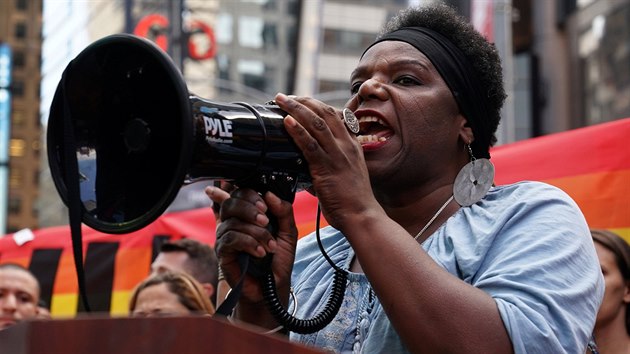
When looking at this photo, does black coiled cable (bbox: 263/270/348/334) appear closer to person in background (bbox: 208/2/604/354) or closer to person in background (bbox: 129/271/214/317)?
person in background (bbox: 208/2/604/354)

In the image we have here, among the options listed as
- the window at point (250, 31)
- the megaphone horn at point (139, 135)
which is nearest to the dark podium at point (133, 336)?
the megaphone horn at point (139, 135)

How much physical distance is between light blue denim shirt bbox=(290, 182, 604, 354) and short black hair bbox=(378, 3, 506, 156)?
0.30 meters

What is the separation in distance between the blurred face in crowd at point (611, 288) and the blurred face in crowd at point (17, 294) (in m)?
3.14

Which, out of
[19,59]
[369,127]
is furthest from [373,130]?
[19,59]

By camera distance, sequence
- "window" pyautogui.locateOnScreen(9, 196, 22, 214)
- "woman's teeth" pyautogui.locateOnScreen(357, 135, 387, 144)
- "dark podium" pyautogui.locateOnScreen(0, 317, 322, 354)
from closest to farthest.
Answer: "dark podium" pyautogui.locateOnScreen(0, 317, 322, 354) → "woman's teeth" pyautogui.locateOnScreen(357, 135, 387, 144) → "window" pyautogui.locateOnScreen(9, 196, 22, 214)

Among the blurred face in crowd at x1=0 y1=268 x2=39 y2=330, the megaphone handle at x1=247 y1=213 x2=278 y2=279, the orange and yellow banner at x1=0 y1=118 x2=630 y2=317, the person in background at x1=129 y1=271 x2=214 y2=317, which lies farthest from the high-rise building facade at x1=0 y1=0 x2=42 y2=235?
the megaphone handle at x1=247 y1=213 x2=278 y2=279

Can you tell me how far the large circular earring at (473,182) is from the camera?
2846mm

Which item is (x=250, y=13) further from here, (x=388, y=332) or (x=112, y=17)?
(x=388, y=332)

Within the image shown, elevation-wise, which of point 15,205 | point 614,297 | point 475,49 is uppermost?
point 475,49

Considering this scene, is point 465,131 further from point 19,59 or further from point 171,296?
point 19,59

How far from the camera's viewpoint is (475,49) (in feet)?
10.0

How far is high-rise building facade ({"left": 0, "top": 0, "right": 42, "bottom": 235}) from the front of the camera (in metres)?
34.2

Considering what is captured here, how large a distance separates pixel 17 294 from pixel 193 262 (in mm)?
1061

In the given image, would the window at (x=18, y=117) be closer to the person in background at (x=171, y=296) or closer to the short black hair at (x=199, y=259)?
the short black hair at (x=199, y=259)
